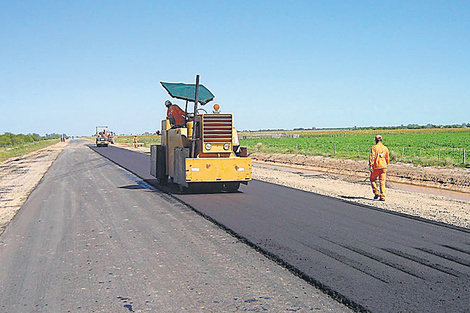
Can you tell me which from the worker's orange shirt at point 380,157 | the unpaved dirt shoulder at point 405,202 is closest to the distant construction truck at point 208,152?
the unpaved dirt shoulder at point 405,202

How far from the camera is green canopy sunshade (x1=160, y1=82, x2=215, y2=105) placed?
15055 millimetres

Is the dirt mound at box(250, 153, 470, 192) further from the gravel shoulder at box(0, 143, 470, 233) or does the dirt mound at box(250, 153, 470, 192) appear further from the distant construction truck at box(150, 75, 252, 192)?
the distant construction truck at box(150, 75, 252, 192)

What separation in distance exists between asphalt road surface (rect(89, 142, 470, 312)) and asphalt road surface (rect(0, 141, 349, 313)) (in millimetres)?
372

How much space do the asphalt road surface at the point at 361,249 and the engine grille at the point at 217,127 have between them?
2.22 m

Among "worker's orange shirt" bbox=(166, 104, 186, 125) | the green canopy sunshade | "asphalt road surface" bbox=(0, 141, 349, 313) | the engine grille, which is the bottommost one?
"asphalt road surface" bbox=(0, 141, 349, 313)

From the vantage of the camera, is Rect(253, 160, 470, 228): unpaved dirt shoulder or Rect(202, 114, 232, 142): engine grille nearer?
Rect(253, 160, 470, 228): unpaved dirt shoulder

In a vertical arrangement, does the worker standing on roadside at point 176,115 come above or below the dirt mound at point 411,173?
above

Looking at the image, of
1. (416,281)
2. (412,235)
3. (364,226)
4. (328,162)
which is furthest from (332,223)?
(328,162)

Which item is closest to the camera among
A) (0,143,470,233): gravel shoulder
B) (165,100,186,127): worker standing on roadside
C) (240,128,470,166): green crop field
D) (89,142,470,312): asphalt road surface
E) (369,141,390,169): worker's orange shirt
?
(89,142,470,312): asphalt road surface

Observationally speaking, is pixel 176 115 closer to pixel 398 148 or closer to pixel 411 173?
pixel 411 173

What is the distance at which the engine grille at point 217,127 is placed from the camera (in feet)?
45.5

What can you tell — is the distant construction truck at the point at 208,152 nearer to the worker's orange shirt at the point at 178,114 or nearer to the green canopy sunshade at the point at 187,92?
the green canopy sunshade at the point at 187,92

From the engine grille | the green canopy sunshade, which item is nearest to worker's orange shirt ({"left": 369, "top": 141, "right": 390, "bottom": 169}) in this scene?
the engine grille

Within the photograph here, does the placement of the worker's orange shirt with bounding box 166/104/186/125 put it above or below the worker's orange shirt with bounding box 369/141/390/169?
above
